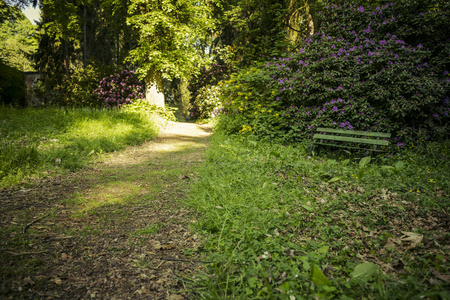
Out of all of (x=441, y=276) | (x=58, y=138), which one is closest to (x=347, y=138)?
(x=441, y=276)

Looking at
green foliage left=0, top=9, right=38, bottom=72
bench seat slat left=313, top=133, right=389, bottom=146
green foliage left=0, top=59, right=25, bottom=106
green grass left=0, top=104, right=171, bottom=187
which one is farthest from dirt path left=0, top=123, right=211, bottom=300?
green foliage left=0, top=9, right=38, bottom=72

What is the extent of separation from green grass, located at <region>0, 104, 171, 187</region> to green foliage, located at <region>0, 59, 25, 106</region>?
2838 millimetres

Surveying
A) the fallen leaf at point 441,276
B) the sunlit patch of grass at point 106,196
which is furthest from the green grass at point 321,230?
the sunlit patch of grass at point 106,196

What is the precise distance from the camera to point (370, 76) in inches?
215

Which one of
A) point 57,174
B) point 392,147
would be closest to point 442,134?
point 392,147

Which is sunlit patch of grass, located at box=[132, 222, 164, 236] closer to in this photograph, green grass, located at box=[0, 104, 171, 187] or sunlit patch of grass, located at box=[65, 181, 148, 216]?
sunlit patch of grass, located at box=[65, 181, 148, 216]

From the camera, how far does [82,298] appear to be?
1.66 m

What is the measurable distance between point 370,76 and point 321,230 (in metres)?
4.73

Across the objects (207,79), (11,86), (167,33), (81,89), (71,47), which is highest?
(71,47)

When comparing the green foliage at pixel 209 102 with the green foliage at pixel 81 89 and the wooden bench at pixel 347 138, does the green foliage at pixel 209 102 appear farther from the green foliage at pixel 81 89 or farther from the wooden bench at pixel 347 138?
the wooden bench at pixel 347 138

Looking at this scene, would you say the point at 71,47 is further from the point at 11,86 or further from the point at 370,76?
the point at 370,76

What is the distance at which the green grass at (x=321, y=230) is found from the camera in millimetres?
1638

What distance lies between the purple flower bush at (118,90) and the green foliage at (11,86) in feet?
9.55

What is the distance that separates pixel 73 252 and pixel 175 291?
1.10 m
